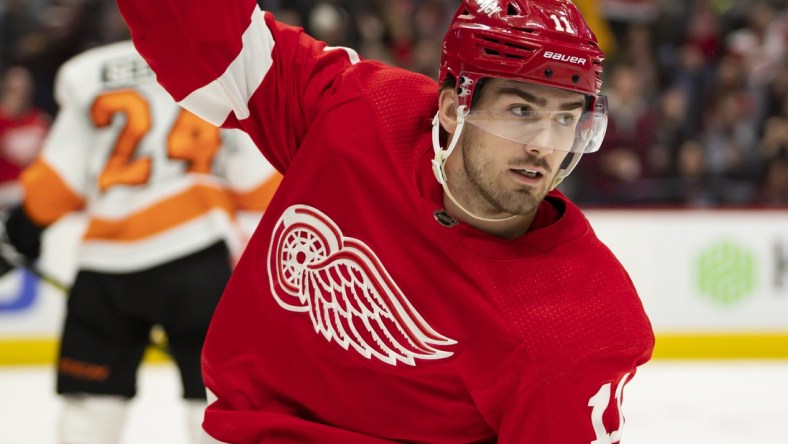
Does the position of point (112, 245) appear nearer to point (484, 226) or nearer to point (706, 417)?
point (484, 226)

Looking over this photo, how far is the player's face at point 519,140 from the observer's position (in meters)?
1.62

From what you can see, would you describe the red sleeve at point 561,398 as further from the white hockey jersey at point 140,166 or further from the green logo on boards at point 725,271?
the green logo on boards at point 725,271

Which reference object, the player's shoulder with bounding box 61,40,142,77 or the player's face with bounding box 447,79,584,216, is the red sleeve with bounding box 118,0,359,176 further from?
the player's shoulder with bounding box 61,40,142,77

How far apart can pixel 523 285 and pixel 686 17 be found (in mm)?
5889

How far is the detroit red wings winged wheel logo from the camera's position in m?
1.66

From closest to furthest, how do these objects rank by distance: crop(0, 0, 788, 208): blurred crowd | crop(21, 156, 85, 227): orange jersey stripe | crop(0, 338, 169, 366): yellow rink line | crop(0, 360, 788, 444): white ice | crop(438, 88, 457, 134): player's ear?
crop(438, 88, 457, 134): player's ear
crop(21, 156, 85, 227): orange jersey stripe
crop(0, 360, 788, 444): white ice
crop(0, 338, 169, 366): yellow rink line
crop(0, 0, 788, 208): blurred crowd

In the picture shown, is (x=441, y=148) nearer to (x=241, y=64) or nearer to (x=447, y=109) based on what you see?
(x=447, y=109)

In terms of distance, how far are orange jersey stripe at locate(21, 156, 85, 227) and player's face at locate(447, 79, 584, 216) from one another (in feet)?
5.12

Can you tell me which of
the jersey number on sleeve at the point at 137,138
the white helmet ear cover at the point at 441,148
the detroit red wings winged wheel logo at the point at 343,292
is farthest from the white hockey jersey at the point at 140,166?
the white helmet ear cover at the point at 441,148

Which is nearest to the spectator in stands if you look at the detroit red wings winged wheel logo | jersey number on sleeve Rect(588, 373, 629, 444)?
the detroit red wings winged wheel logo

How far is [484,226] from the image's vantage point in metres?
1.70

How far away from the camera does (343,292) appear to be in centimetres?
170

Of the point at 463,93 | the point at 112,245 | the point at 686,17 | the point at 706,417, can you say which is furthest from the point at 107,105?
the point at 686,17

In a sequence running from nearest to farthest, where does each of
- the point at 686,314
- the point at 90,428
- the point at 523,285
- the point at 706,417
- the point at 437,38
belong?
the point at 523,285 < the point at 90,428 < the point at 706,417 < the point at 686,314 < the point at 437,38
